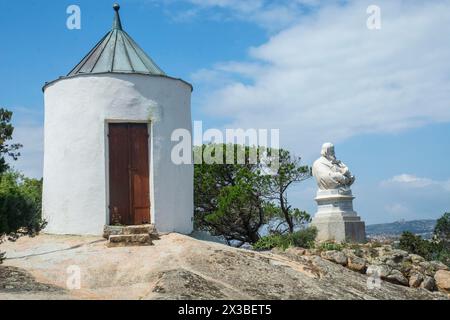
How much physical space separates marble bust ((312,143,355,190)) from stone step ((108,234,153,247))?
725cm

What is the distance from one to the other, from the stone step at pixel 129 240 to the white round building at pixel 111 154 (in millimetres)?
1199

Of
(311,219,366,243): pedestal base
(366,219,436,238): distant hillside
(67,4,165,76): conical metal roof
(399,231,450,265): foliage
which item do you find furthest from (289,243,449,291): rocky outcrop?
(67,4,165,76): conical metal roof

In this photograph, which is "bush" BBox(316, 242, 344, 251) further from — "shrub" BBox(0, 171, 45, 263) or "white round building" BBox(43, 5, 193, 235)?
"shrub" BBox(0, 171, 45, 263)

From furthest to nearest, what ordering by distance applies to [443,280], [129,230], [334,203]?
[334,203], [443,280], [129,230]

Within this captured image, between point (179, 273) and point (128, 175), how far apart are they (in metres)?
4.52

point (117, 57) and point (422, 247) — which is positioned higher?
point (117, 57)

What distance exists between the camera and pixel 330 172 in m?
17.5

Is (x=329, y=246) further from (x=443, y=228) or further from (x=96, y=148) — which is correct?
(x=443, y=228)

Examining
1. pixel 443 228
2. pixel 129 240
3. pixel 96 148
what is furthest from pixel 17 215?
pixel 443 228

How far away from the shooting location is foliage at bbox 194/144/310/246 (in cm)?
2148

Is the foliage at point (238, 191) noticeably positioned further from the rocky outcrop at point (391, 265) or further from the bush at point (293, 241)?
the rocky outcrop at point (391, 265)

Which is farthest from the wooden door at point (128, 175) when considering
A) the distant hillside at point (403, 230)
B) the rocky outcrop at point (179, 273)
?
the distant hillside at point (403, 230)
